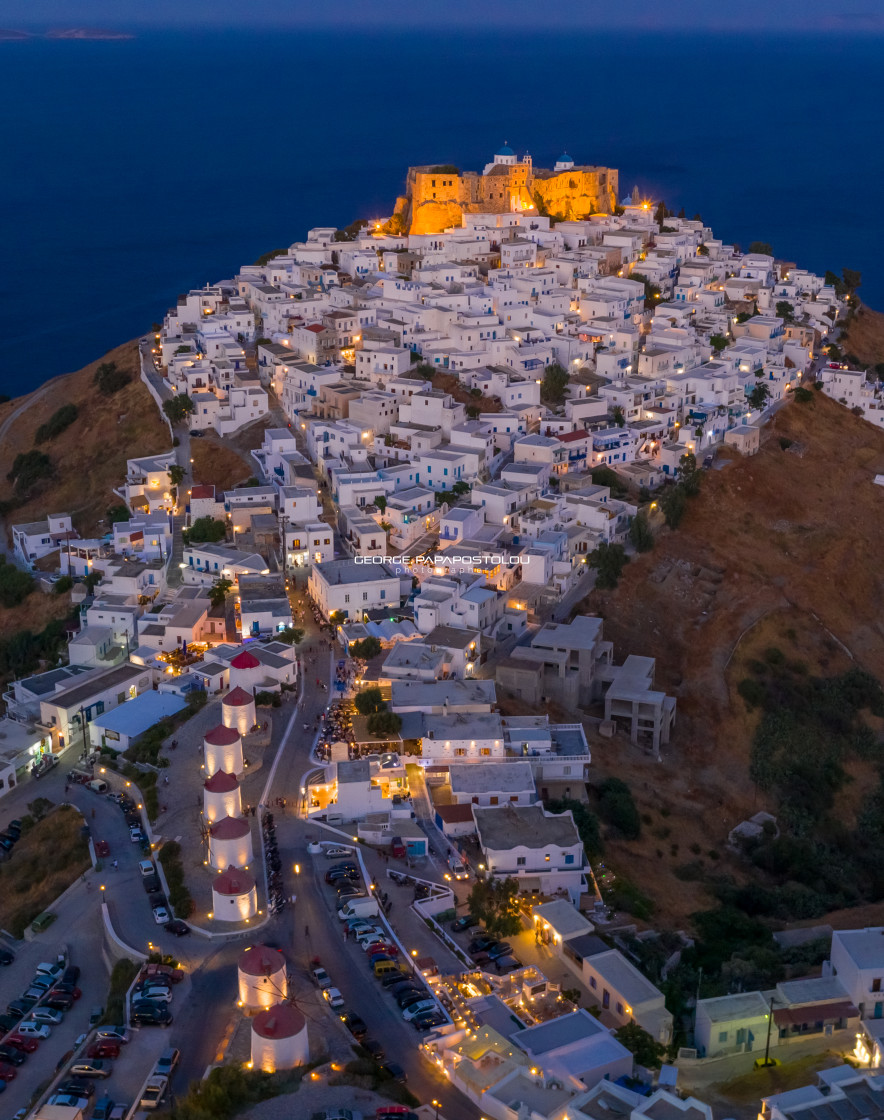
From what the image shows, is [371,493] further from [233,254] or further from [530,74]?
[530,74]

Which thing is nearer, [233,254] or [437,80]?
[233,254]

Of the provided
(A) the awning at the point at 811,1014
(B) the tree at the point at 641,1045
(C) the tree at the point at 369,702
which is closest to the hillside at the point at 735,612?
(A) the awning at the point at 811,1014

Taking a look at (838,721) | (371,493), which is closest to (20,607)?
(371,493)

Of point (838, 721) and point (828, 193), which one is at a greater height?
point (828, 193)

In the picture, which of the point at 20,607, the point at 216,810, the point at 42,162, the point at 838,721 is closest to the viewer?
the point at 216,810

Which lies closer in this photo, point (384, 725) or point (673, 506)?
point (384, 725)

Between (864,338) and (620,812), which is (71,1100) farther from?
(864,338)

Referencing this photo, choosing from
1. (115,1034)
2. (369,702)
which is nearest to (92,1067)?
(115,1034)
